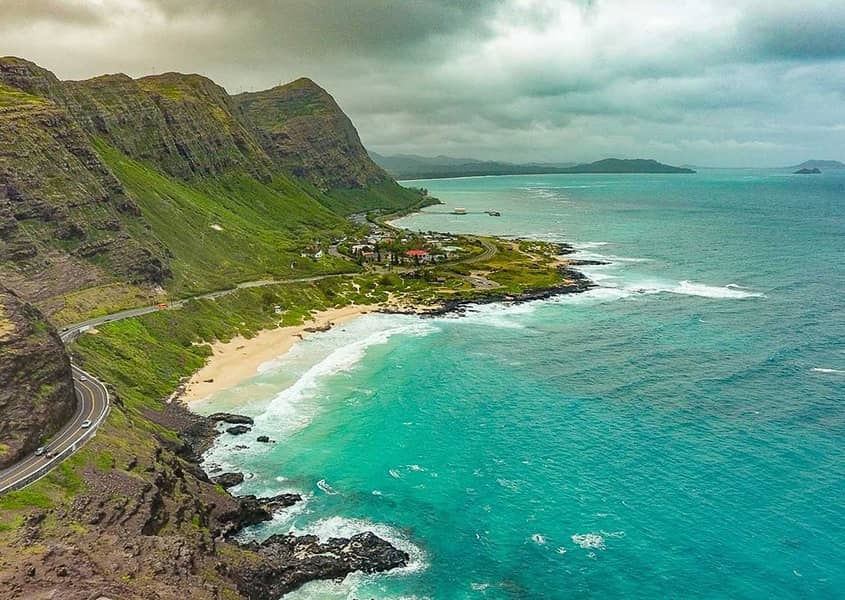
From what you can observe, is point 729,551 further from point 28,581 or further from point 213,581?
point 28,581

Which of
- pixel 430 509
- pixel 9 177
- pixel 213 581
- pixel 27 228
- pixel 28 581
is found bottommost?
pixel 430 509

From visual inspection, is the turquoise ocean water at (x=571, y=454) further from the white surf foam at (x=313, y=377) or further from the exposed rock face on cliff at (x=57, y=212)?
the exposed rock face on cliff at (x=57, y=212)

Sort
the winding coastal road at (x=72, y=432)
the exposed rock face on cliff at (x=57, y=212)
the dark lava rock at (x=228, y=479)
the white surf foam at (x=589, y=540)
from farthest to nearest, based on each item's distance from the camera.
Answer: the exposed rock face on cliff at (x=57, y=212) → the dark lava rock at (x=228, y=479) → the white surf foam at (x=589, y=540) → the winding coastal road at (x=72, y=432)

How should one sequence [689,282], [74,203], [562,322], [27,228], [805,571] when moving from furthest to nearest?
[689,282] → [562,322] → [74,203] → [27,228] → [805,571]

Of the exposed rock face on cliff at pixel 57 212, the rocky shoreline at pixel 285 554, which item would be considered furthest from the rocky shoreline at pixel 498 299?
the rocky shoreline at pixel 285 554

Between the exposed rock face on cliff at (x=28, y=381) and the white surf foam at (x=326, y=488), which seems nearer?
the exposed rock face on cliff at (x=28, y=381)

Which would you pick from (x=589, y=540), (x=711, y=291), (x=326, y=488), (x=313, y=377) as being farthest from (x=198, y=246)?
(x=711, y=291)

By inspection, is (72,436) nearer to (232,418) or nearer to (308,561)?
(232,418)

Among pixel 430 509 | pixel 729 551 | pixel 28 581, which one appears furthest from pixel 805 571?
pixel 28 581
